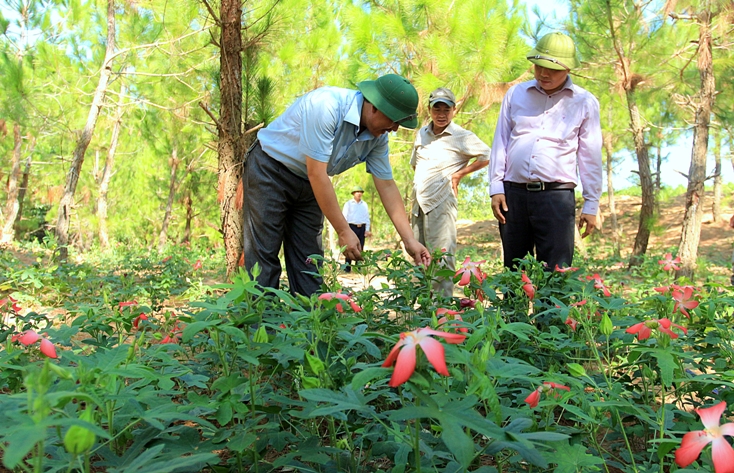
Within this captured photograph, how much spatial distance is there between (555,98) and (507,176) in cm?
45

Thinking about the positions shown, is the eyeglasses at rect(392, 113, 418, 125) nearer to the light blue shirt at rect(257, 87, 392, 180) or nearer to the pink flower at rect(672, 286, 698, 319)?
the light blue shirt at rect(257, 87, 392, 180)

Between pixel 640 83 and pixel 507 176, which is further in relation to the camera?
pixel 640 83

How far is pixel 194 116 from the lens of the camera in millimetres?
10617

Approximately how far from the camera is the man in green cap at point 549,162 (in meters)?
2.74

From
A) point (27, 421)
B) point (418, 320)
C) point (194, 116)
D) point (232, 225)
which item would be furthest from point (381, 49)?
point (27, 421)

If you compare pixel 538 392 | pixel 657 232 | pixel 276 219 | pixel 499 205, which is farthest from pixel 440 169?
pixel 657 232

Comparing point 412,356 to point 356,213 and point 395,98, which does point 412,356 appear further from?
point 356,213

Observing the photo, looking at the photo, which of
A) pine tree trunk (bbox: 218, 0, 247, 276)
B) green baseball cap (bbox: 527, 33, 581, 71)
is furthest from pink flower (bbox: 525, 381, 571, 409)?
pine tree trunk (bbox: 218, 0, 247, 276)

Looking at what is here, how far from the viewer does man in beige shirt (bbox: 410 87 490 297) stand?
13.0 feet

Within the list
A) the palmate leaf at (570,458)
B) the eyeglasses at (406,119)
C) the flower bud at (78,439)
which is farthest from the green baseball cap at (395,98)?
the flower bud at (78,439)

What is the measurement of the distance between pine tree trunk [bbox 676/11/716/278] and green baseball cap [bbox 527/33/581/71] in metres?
4.60

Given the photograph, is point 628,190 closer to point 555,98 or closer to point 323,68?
point 323,68

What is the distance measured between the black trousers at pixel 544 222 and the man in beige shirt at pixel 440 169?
1034 mm

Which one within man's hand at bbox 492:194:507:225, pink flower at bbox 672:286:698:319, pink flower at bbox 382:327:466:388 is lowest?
pink flower at bbox 672:286:698:319
